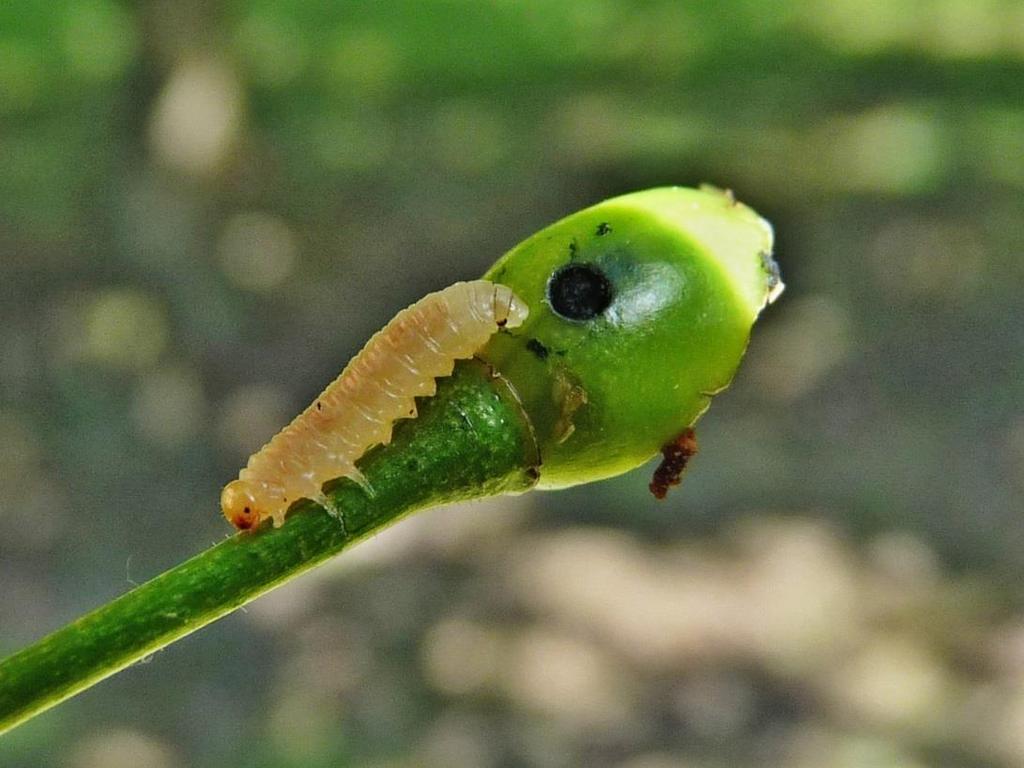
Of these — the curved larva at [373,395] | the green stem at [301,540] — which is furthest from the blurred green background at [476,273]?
the green stem at [301,540]

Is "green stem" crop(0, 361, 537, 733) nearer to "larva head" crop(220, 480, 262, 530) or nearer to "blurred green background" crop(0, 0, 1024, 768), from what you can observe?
"larva head" crop(220, 480, 262, 530)

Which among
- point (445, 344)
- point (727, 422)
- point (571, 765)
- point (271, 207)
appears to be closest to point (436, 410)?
point (445, 344)

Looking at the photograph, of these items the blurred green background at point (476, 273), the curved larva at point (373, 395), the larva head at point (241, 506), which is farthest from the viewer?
the blurred green background at point (476, 273)

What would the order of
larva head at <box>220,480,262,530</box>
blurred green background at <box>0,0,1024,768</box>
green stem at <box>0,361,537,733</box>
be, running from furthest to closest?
blurred green background at <box>0,0,1024,768</box> → larva head at <box>220,480,262,530</box> → green stem at <box>0,361,537,733</box>

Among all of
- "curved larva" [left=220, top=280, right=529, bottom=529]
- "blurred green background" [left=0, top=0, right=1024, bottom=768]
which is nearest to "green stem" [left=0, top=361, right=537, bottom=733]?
"curved larva" [left=220, top=280, right=529, bottom=529]

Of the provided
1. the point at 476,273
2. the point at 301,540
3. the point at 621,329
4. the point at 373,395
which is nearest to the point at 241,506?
the point at 301,540

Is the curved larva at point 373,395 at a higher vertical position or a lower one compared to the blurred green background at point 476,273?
lower

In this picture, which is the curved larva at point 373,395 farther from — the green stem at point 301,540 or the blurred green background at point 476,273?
the blurred green background at point 476,273
